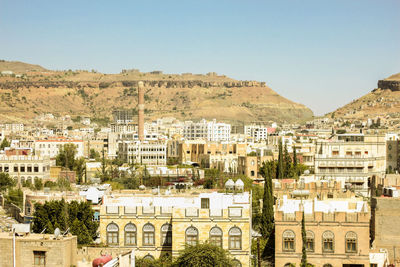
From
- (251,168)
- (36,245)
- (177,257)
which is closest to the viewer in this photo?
(36,245)

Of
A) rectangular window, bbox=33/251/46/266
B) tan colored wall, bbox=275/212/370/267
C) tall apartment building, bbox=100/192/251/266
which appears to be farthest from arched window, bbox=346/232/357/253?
rectangular window, bbox=33/251/46/266

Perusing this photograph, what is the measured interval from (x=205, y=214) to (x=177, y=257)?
1895 mm

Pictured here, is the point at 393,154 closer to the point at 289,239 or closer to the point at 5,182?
the point at 5,182

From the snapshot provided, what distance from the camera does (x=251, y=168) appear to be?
265 feet

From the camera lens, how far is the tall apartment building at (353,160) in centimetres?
6038

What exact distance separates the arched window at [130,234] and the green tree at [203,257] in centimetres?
258

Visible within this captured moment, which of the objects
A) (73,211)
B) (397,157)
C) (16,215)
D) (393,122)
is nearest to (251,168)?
(397,157)

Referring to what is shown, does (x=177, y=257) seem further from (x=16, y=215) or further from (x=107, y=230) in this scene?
(x=16, y=215)

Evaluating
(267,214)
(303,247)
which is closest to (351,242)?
(303,247)

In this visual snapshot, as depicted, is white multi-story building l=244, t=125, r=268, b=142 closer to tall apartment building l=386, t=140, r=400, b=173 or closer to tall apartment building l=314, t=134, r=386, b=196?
tall apartment building l=386, t=140, r=400, b=173

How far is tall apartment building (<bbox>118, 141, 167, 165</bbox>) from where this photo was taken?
100 m

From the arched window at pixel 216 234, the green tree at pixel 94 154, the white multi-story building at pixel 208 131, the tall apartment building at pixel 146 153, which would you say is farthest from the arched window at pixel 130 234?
the white multi-story building at pixel 208 131

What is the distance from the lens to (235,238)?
92.9 ft

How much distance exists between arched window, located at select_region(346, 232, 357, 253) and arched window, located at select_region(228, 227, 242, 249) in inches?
159
